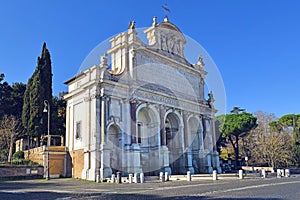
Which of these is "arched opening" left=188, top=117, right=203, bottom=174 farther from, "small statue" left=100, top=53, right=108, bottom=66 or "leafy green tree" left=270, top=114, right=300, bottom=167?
"leafy green tree" left=270, top=114, right=300, bottom=167

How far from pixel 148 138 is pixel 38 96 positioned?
14.2 metres

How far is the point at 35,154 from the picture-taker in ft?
106

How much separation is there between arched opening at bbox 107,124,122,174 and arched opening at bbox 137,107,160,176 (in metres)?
2.98

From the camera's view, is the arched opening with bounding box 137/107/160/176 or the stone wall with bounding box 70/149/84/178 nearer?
the stone wall with bounding box 70/149/84/178

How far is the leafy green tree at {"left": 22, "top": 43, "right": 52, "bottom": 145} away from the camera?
3578 cm

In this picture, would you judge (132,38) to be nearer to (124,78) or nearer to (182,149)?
(124,78)

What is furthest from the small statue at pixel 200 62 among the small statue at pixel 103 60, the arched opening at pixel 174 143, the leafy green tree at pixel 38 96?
the leafy green tree at pixel 38 96

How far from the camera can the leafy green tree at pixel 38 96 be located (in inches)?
1409

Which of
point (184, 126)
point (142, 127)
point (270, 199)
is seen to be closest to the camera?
point (270, 199)

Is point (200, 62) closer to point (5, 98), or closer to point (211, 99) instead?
point (211, 99)

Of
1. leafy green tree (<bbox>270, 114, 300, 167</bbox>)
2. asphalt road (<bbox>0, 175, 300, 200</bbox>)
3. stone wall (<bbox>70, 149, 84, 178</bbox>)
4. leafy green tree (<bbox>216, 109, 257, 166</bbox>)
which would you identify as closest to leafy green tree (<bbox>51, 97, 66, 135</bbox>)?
stone wall (<bbox>70, 149, 84, 178</bbox>)

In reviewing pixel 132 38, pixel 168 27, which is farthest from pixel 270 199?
pixel 168 27

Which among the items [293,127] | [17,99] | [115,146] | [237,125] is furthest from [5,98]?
Result: [293,127]

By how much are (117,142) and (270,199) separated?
20.1m
